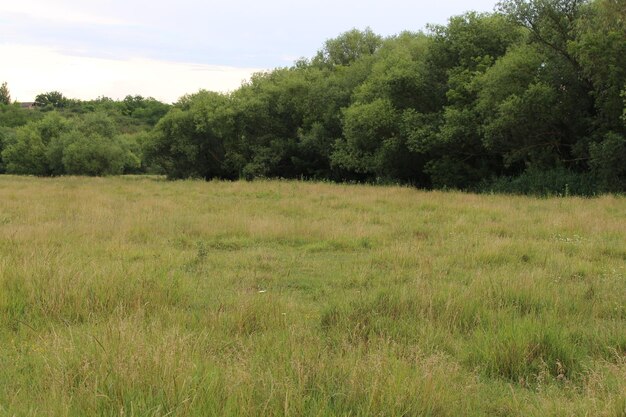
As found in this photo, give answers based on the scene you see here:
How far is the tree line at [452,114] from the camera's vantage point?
832 inches

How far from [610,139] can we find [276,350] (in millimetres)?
21046

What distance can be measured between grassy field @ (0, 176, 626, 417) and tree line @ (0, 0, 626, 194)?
10.3m

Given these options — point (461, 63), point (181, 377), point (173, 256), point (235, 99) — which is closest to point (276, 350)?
point (181, 377)

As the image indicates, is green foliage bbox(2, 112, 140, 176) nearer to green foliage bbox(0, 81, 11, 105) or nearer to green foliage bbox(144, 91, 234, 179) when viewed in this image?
green foliage bbox(144, 91, 234, 179)

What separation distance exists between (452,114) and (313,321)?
23.1m

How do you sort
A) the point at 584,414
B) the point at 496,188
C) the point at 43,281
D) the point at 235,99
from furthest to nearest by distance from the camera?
the point at 235,99, the point at 496,188, the point at 43,281, the point at 584,414

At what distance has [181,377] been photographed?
9.14 ft

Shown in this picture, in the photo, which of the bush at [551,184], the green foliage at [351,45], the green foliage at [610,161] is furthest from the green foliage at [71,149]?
the green foliage at [610,161]

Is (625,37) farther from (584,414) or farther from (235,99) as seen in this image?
(235,99)

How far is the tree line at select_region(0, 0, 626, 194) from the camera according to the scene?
2114cm

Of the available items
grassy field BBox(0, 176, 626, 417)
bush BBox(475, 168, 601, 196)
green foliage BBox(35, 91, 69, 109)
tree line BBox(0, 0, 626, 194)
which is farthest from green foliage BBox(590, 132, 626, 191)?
green foliage BBox(35, 91, 69, 109)

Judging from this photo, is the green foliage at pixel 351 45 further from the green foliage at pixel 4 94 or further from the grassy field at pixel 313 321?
the green foliage at pixel 4 94

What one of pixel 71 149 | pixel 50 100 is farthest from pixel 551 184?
pixel 50 100

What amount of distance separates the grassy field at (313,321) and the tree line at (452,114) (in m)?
10.3
